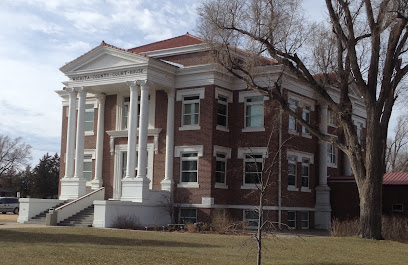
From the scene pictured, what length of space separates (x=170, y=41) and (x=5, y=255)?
78.5ft

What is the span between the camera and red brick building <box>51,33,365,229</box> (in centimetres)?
3142

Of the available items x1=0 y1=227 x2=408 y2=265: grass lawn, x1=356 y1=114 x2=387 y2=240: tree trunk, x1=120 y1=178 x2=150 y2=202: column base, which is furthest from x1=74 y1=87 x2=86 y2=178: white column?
x1=356 y1=114 x2=387 y2=240: tree trunk

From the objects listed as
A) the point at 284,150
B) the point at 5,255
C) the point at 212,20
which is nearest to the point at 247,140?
the point at 284,150

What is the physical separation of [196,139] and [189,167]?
1.63 m

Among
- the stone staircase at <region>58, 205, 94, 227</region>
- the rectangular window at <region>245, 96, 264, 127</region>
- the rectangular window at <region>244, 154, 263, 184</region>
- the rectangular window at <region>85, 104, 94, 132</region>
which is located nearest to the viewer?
the stone staircase at <region>58, 205, 94, 227</region>

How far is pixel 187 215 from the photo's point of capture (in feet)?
105

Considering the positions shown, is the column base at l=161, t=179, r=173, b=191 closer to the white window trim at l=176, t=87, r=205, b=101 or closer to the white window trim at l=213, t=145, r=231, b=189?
the white window trim at l=213, t=145, r=231, b=189

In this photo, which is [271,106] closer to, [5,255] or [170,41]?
[170,41]

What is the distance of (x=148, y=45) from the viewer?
38.3 meters

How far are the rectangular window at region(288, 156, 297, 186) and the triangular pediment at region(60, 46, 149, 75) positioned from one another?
9.98 m

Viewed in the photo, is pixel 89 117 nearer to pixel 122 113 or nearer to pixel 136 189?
pixel 122 113

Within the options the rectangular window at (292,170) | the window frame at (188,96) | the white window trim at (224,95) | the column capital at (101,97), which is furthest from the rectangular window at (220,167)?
the column capital at (101,97)

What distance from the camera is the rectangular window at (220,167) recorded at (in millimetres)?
32300

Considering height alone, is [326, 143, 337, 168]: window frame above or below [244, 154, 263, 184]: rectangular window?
above
